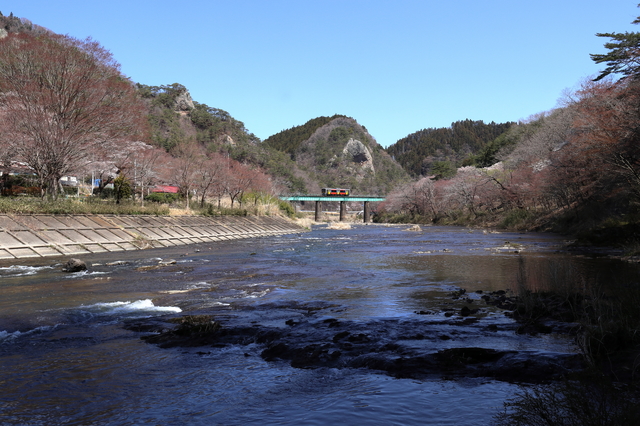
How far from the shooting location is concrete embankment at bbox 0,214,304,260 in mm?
23494

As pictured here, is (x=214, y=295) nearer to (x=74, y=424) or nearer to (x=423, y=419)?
(x=74, y=424)

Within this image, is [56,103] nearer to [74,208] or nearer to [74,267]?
[74,208]

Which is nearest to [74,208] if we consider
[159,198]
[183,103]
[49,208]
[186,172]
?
[49,208]

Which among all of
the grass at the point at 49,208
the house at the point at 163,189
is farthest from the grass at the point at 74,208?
the house at the point at 163,189

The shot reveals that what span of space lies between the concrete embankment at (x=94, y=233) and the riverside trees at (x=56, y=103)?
524 cm

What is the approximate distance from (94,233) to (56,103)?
1088 cm

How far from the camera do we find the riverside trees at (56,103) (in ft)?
99.2

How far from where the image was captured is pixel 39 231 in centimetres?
2519

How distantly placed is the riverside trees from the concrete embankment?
524 centimetres

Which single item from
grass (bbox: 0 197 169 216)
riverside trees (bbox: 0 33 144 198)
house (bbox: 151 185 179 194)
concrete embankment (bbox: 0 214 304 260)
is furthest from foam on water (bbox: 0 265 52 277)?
house (bbox: 151 185 179 194)

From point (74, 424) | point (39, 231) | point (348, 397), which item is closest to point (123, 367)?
point (74, 424)

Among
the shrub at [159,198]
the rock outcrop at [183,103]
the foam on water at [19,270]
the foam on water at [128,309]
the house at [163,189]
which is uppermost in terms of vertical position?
the rock outcrop at [183,103]

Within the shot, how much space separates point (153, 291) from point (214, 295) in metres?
1.98

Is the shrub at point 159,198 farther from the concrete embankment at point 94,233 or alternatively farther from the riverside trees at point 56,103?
the riverside trees at point 56,103
